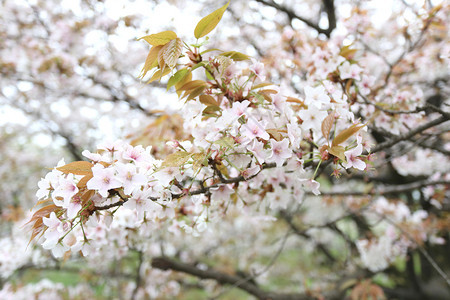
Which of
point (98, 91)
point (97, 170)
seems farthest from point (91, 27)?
point (97, 170)

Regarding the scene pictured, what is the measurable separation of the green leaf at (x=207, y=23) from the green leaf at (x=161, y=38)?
3.1 inches

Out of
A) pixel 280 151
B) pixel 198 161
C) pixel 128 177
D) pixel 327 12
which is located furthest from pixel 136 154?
pixel 327 12

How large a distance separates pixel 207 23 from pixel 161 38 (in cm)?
15

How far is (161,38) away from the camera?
0.87 meters

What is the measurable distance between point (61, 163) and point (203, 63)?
55 centimetres

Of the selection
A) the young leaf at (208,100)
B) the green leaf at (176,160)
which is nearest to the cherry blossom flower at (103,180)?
the green leaf at (176,160)

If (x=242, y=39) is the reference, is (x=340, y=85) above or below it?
above

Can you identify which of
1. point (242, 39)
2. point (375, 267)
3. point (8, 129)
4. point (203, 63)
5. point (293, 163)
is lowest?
point (8, 129)

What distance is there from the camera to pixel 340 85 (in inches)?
61.3

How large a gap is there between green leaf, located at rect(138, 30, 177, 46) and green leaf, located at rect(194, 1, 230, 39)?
79 mm

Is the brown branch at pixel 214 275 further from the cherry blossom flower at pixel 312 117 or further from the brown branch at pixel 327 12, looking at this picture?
the brown branch at pixel 327 12

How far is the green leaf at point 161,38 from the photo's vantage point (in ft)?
2.81

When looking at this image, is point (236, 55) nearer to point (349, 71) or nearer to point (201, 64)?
point (201, 64)

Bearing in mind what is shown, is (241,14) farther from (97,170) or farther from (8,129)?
(8,129)
